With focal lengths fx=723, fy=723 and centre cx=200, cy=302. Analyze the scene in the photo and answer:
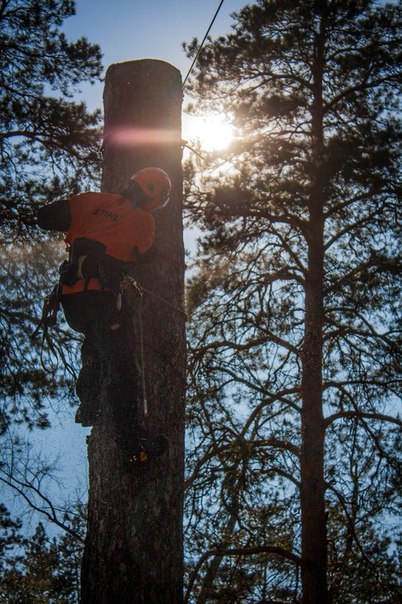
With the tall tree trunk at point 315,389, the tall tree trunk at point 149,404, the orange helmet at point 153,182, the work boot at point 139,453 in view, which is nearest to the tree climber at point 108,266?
the orange helmet at point 153,182

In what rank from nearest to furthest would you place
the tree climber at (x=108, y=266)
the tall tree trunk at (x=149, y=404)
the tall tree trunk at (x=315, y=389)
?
the tall tree trunk at (x=149, y=404)
the tree climber at (x=108, y=266)
the tall tree trunk at (x=315, y=389)

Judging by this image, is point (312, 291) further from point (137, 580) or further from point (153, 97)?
point (137, 580)

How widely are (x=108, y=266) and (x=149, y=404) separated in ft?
2.47

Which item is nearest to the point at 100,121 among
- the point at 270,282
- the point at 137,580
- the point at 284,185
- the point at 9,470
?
the point at 284,185

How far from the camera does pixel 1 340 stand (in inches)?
325

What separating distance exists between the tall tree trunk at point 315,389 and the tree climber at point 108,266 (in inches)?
220

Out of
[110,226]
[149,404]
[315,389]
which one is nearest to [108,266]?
[110,226]

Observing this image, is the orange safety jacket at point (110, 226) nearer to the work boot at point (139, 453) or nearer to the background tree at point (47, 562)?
the work boot at point (139, 453)

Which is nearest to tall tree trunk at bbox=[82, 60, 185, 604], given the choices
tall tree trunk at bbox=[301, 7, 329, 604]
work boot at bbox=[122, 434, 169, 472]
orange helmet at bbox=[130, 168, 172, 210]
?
work boot at bbox=[122, 434, 169, 472]

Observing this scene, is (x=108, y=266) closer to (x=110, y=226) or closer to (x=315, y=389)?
Result: (x=110, y=226)

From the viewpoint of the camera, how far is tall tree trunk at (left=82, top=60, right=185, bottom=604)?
3.18 meters

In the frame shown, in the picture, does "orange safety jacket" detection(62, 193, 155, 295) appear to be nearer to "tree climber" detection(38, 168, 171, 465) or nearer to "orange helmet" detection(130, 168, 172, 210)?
"tree climber" detection(38, 168, 171, 465)

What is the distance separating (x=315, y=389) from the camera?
955 centimetres

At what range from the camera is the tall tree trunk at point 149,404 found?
318 cm
